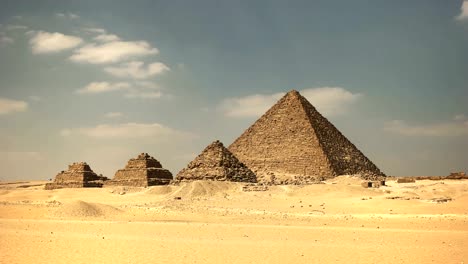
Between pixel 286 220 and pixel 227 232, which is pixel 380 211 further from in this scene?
pixel 227 232

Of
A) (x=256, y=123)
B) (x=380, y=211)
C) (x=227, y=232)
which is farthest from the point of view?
(x=256, y=123)

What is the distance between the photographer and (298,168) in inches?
2041

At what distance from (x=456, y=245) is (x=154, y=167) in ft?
125

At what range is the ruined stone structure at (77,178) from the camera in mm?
49406

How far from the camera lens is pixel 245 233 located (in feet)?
47.5

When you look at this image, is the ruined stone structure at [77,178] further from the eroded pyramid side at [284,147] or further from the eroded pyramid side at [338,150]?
the eroded pyramid side at [338,150]

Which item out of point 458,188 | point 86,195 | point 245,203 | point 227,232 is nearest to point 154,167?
point 86,195

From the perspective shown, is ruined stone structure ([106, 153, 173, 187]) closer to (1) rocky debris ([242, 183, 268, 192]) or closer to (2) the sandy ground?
(1) rocky debris ([242, 183, 268, 192])

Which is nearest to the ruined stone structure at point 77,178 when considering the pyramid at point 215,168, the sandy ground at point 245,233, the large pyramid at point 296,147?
the pyramid at point 215,168

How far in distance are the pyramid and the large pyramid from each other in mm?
7722

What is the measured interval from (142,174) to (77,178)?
8.73 m

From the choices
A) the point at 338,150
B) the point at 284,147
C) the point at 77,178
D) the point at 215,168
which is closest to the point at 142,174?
the point at 77,178

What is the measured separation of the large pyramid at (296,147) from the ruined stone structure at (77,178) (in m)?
17.5

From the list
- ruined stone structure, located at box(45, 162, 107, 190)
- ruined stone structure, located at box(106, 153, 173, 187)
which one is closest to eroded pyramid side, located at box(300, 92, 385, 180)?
ruined stone structure, located at box(106, 153, 173, 187)
